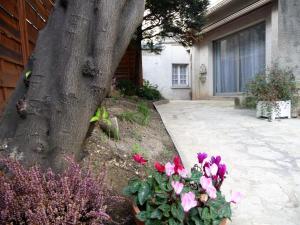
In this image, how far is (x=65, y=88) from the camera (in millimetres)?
2133

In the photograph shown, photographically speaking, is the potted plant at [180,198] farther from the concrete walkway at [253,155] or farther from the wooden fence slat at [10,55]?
the wooden fence slat at [10,55]

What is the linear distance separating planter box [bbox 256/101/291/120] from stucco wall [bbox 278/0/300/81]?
1.19 meters

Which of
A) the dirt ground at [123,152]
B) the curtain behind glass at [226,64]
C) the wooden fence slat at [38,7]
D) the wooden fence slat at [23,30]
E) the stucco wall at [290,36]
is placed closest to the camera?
the dirt ground at [123,152]

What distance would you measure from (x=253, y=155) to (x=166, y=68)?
510 inches

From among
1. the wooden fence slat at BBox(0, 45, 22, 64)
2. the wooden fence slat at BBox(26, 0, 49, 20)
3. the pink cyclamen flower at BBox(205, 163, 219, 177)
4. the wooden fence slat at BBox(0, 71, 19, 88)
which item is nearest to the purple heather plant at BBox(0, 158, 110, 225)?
the pink cyclamen flower at BBox(205, 163, 219, 177)

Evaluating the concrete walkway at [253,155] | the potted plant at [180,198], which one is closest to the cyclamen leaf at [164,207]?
the potted plant at [180,198]

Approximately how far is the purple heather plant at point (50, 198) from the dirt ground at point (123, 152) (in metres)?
0.20

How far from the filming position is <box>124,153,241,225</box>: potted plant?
177 cm

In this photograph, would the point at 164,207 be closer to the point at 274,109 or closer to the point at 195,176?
the point at 195,176

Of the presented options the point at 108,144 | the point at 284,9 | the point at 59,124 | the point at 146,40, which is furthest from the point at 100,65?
the point at 146,40

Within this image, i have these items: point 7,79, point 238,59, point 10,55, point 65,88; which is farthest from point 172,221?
point 238,59

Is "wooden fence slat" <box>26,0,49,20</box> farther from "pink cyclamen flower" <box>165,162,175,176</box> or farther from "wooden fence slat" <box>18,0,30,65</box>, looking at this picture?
"pink cyclamen flower" <box>165,162,175,176</box>

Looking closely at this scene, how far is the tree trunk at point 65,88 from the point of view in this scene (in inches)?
84.0

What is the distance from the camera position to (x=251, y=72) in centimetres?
978
